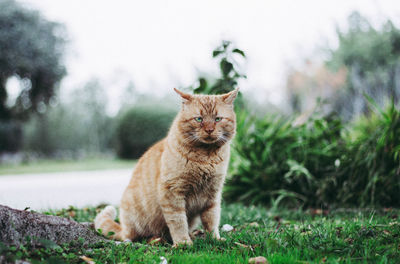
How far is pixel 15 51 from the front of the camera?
11.2m

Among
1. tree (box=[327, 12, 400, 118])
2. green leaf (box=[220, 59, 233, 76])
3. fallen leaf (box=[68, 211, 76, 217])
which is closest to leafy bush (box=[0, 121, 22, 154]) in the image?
fallen leaf (box=[68, 211, 76, 217])

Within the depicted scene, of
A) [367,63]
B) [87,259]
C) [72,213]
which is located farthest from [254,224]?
[367,63]

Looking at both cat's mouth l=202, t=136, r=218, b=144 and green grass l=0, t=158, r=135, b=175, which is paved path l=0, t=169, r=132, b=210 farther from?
green grass l=0, t=158, r=135, b=175

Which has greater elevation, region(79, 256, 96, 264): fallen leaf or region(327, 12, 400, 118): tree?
region(327, 12, 400, 118): tree

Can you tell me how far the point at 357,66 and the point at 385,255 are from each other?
19.8 m

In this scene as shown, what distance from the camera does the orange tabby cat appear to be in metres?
2.24

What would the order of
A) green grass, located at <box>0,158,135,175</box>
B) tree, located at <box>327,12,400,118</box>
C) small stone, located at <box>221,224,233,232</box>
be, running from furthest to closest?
tree, located at <box>327,12,400,118</box> < green grass, located at <box>0,158,135,175</box> < small stone, located at <box>221,224,233,232</box>

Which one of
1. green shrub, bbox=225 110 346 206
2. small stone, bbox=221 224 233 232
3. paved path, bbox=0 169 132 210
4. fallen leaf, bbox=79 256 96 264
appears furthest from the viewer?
paved path, bbox=0 169 132 210

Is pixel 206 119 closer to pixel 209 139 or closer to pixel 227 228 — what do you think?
pixel 209 139

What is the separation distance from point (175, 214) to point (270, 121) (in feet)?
9.83

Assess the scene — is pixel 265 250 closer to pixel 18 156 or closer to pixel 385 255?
pixel 385 255

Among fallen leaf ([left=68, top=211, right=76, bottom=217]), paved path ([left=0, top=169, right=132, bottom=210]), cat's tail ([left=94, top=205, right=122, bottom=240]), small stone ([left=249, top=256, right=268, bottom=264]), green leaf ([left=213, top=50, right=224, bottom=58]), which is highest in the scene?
green leaf ([left=213, top=50, right=224, bottom=58])

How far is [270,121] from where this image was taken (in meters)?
4.84

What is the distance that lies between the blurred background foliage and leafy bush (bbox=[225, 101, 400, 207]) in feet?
0.04
